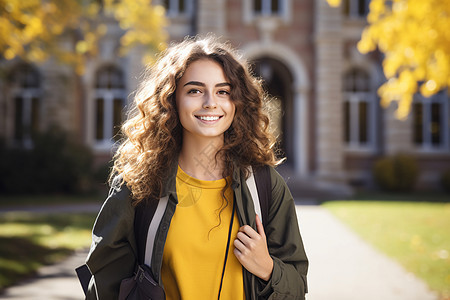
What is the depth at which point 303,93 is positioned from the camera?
1598 cm

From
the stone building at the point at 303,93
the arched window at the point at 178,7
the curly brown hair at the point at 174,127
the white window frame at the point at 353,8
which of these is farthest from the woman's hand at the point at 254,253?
the white window frame at the point at 353,8

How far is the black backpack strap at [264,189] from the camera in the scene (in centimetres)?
178

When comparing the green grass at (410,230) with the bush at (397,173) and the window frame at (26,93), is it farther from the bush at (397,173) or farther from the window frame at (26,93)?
the window frame at (26,93)

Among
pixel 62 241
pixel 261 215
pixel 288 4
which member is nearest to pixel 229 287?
pixel 261 215

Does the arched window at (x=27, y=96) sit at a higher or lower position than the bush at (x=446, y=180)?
higher

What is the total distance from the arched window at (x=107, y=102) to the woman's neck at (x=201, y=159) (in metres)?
14.9

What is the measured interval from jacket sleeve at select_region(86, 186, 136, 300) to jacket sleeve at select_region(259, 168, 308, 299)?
1.79ft

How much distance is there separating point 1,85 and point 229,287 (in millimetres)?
15832

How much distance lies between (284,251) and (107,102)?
611 inches

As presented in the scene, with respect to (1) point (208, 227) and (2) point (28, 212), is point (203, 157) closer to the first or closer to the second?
(1) point (208, 227)

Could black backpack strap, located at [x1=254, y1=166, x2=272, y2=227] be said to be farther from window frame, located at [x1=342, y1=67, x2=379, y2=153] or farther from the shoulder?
window frame, located at [x1=342, y1=67, x2=379, y2=153]

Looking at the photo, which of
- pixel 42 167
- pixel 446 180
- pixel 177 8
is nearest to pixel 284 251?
pixel 42 167

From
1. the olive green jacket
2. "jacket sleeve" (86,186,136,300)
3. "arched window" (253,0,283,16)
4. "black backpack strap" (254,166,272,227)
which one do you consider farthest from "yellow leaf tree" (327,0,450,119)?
"arched window" (253,0,283,16)

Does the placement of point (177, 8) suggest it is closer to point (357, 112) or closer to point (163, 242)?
point (357, 112)
